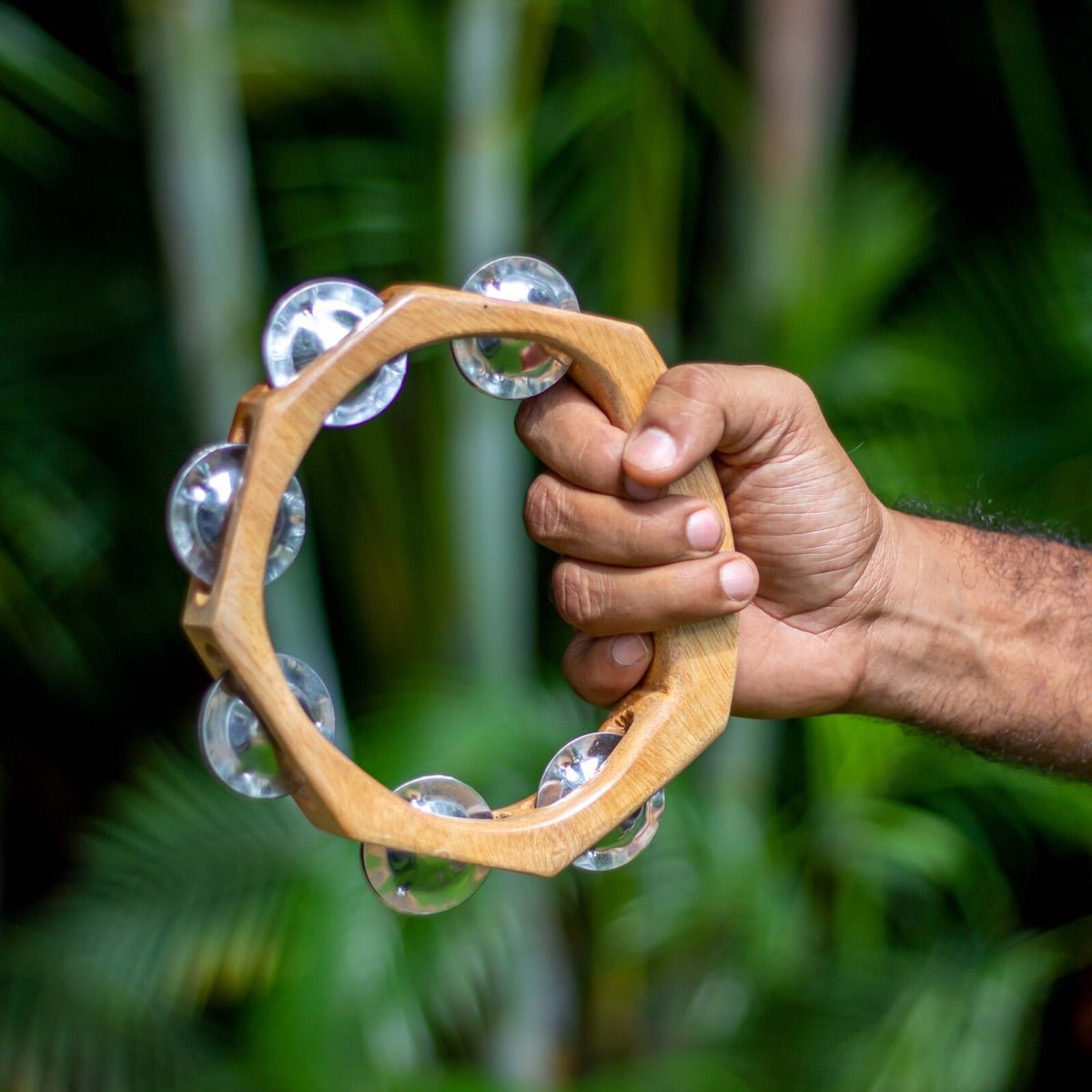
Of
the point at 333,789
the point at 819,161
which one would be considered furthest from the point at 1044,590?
the point at 819,161

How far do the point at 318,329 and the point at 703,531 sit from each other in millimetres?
247

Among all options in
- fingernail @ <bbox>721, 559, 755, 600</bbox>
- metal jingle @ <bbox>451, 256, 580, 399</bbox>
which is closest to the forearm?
fingernail @ <bbox>721, 559, 755, 600</bbox>

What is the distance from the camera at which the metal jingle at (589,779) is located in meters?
0.66

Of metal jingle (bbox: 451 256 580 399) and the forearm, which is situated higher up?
metal jingle (bbox: 451 256 580 399)

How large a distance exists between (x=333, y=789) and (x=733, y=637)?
0.26 meters

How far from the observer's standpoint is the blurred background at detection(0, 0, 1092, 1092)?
1.53 meters

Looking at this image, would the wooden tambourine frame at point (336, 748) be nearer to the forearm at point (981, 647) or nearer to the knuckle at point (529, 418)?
the knuckle at point (529, 418)

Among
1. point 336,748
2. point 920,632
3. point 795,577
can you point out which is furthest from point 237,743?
point 920,632

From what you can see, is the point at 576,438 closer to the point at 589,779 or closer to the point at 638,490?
the point at 638,490

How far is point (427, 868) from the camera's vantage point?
605 mm

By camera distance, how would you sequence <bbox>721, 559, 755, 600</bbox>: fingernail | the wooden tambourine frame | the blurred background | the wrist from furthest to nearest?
the blurred background, the wrist, <bbox>721, 559, 755, 600</bbox>: fingernail, the wooden tambourine frame

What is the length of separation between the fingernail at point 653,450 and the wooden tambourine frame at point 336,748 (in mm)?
27

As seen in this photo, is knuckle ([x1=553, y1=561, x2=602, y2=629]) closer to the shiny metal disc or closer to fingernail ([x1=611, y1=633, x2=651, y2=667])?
fingernail ([x1=611, y1=633, x2=651, y2=667])

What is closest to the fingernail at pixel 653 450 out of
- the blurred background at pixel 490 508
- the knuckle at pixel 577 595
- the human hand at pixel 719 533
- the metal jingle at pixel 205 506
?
the human hand at pixel 719 533
